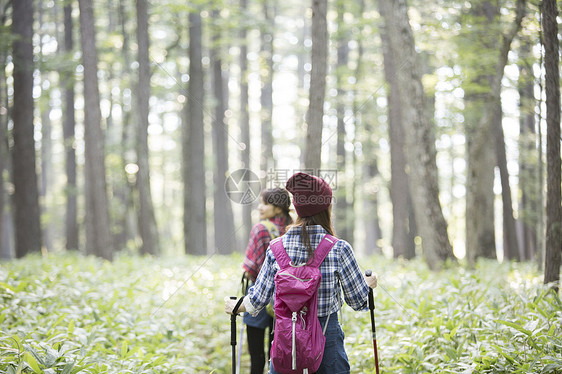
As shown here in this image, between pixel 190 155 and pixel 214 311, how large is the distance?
7997 millimetres

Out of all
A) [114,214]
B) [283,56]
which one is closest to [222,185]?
[114,214]

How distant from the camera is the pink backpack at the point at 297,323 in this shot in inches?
108

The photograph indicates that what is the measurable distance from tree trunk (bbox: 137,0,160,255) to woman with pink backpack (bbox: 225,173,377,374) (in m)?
10.5

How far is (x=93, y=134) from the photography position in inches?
414

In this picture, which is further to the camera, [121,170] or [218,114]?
[121,170]

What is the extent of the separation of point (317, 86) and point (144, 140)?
7.58 m

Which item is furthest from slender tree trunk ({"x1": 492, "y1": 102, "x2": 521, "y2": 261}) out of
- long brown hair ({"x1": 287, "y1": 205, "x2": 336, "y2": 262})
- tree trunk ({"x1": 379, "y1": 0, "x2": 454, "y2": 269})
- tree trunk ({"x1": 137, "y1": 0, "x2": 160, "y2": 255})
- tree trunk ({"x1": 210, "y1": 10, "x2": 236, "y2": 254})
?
long brown hair ({"x1": 287, "y1": 205, "x2": 336, "y2": 262})

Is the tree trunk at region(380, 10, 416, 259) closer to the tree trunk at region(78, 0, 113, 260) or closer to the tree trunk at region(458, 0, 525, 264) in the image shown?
the tree trunk at region(458, 0, 525, 264)

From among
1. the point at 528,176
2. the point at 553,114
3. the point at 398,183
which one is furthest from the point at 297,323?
the point at 528,176

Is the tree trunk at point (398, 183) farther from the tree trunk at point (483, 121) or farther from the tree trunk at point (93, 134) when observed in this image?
the tree trunk at point (93, 134)

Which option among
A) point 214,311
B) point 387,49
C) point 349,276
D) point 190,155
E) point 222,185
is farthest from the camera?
point 222,185

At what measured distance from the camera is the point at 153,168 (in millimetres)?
27234

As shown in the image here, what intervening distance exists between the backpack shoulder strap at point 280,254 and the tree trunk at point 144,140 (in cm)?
1051

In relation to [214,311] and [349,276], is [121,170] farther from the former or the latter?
[349,276]
